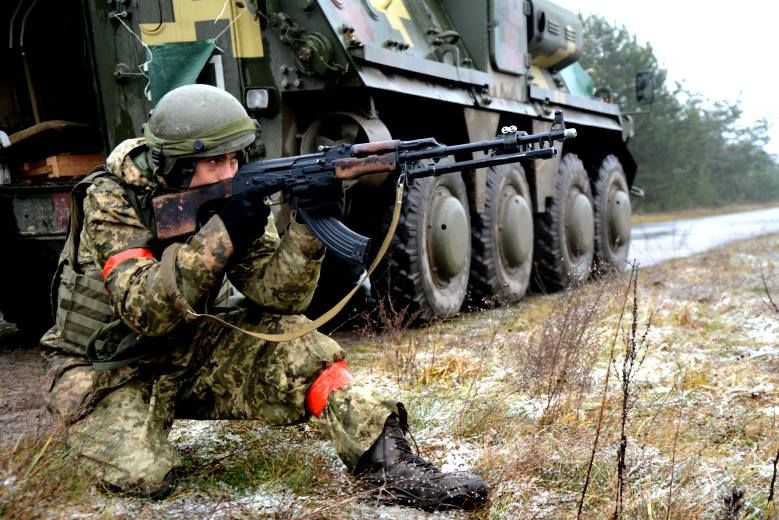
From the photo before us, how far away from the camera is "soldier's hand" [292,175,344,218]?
10.8 feet

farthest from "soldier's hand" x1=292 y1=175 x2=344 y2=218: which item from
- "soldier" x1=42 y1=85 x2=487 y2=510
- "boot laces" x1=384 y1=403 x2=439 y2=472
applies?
"boot laces" x1=384 y1=403 x2=439 y2=472

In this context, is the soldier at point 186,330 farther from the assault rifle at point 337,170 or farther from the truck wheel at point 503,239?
the truck wheel at point 503,239

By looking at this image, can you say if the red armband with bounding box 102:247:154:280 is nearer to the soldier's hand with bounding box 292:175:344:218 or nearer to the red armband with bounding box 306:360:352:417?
the soldier's hand with bounding box 292:175:344:218

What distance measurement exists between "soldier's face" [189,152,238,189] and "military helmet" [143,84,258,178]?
0.16 feet

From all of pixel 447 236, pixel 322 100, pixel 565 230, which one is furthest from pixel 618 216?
pixel 322 100

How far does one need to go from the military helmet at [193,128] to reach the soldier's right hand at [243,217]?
22cm

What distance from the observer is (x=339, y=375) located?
3.38 meters

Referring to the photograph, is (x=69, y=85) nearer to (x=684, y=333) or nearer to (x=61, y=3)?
(x=61, y=3)

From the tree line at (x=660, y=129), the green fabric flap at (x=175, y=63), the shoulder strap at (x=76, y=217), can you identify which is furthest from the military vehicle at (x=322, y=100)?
the tree line at (x=660, y=129)

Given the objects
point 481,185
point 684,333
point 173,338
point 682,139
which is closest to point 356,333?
point 481,185

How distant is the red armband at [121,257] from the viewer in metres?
3.27

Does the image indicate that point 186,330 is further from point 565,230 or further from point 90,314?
point 565,230

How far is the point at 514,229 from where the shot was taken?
7.89 m

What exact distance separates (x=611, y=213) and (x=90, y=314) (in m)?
8.13
